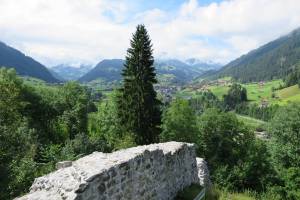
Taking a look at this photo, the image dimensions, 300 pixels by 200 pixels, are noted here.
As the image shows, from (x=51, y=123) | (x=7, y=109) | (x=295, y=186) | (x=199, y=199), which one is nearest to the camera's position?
(x=199, y=199)

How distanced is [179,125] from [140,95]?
12028 millimetres

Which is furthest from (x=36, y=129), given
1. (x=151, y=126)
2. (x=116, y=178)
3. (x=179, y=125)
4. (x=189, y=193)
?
(x=116, y=178)

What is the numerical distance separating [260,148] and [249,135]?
3124mm

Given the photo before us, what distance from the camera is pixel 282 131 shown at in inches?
2370

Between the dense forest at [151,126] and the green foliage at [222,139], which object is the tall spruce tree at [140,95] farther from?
the green foliage at [222,139]

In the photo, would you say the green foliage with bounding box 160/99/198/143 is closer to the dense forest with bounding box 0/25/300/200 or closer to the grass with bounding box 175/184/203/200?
the dense forest with bounding box 0/25/300/200

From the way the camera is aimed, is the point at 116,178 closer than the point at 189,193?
Yes

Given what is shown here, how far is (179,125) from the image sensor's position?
61562mm

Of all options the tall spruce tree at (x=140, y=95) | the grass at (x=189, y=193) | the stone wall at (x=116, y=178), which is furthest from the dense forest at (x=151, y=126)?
the stone wall at (x=116, y=178)

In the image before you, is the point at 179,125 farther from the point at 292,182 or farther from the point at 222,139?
the point at 292,182

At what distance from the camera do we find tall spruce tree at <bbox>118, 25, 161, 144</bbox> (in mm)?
51344

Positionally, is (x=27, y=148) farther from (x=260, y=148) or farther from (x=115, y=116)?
(x=260, y=148)

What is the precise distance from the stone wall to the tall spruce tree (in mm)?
33826

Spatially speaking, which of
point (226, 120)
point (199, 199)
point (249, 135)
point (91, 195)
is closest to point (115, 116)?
point (226, 120)
